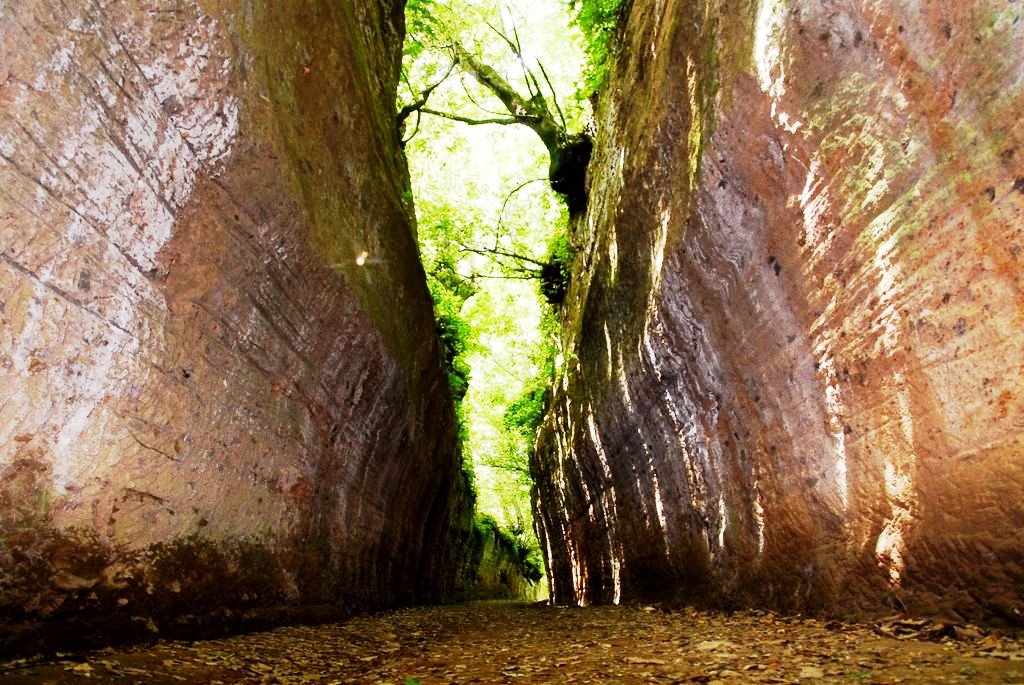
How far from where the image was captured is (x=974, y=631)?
3609 millimetres

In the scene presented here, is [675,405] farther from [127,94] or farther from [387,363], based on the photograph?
[127,94]

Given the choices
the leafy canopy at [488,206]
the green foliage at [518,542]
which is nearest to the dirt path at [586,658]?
the leafy canopy at [488,206]

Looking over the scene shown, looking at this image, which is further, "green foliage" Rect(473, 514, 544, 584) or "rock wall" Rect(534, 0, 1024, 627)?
"green foliage" Rect(473, 514, 544, 584)

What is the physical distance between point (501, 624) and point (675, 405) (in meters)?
3.29

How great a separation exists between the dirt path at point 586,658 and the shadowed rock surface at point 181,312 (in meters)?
0.48

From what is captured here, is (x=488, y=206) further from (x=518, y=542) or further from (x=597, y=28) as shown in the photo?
(x=518, y=542)

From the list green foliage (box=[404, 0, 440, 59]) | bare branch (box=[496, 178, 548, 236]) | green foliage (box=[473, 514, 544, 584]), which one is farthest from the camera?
green foliage (box=[473, 514, 544, 584])

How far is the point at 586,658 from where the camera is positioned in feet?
14.8

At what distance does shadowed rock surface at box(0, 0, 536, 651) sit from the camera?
3.71 metres

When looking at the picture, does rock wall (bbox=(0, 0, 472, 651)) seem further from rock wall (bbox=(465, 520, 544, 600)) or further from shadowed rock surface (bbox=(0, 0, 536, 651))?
rock wall (bbox=(465, 520, 544, 600))

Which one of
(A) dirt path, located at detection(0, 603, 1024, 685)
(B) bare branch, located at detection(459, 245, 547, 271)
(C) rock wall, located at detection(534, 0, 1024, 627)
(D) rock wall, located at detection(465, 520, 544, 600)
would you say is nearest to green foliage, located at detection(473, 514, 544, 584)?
(D) rock wall, located at detection(465, 520, 544, 600)

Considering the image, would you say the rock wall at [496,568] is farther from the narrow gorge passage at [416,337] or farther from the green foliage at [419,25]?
the green foliage at [419,25]

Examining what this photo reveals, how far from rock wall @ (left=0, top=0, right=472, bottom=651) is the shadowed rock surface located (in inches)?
0.6

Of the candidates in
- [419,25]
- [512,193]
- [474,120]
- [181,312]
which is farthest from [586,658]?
[474,120]
